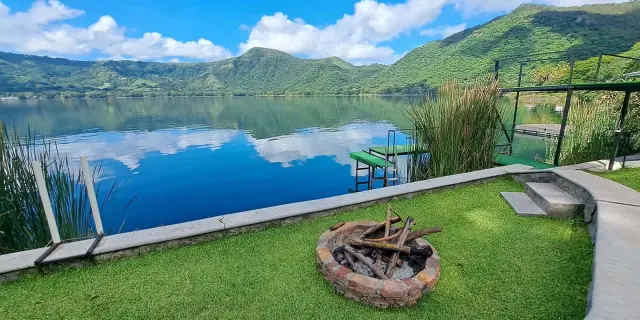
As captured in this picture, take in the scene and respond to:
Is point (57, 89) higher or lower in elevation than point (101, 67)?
lower

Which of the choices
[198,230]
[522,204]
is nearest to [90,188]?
[198,230]

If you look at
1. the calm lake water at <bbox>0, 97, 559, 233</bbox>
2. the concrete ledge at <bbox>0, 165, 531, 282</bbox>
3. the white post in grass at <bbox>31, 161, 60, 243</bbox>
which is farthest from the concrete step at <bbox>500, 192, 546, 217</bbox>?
the white post in grass at <bbox>31, 161, 60, 243</bbox>

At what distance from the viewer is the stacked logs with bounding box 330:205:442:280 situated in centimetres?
245

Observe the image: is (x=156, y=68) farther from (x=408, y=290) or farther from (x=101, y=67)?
(x=408, y=290)

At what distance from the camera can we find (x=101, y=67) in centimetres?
13788

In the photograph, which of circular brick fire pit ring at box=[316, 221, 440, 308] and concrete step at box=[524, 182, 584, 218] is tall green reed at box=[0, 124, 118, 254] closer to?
circular brick fire pit ring at box=[316, 221, 440, 308]

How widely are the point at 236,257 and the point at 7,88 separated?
371ft

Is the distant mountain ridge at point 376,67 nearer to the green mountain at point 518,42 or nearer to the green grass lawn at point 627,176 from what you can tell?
the green mountain at point 518,42

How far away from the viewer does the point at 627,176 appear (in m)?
4.65

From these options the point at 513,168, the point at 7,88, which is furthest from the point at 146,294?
the point at 7,88

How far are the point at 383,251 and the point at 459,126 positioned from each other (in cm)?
376

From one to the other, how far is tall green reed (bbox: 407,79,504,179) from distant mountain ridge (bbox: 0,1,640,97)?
1016mm

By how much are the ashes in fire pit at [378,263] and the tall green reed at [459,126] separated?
124 inches

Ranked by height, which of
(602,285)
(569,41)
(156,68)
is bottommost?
(602,285)
